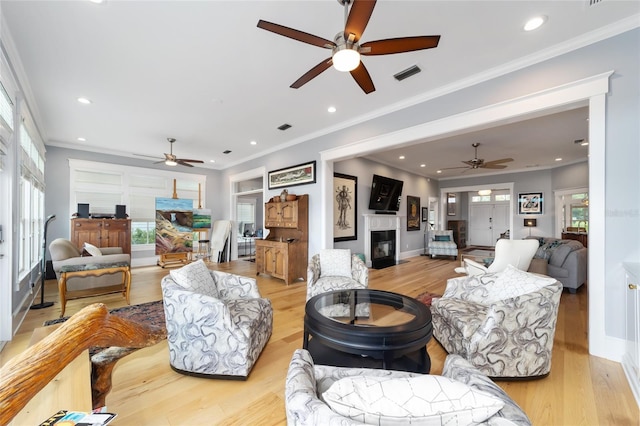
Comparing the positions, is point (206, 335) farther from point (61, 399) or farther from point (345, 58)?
point (345, 58)

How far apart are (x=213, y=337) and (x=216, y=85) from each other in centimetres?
288

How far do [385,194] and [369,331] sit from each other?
560cm

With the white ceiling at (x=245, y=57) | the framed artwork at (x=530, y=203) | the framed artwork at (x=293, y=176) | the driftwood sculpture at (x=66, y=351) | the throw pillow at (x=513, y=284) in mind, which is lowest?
the throw pillow at (x=513, y=284)

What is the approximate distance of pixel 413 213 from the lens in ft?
27.0

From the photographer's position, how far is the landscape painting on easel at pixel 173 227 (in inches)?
263

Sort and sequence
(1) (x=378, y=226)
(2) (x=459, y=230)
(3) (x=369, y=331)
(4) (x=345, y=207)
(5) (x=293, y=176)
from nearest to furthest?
(3) (x=369, y=331) → (5) (x=293, y=176) → (4) (x=345, y=207) → (1) (x=378, y=226) → (2) (x=459, y=230)

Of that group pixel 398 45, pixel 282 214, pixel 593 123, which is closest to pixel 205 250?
pixel 282 214

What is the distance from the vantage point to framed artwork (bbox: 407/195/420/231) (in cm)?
809

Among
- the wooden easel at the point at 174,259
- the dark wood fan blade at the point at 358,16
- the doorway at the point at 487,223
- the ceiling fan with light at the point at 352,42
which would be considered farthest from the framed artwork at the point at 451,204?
the dark wood fan blade at the point at 358,16

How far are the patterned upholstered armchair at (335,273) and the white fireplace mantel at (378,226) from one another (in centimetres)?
287

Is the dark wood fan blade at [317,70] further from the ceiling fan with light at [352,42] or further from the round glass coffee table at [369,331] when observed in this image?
the round glass coffee table at [369,331]

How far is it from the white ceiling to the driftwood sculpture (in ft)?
7.73

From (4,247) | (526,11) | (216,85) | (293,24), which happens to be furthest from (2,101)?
(526,11)

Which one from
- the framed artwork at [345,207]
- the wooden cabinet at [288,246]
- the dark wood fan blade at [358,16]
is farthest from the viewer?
the framed artwork at [345,207]
